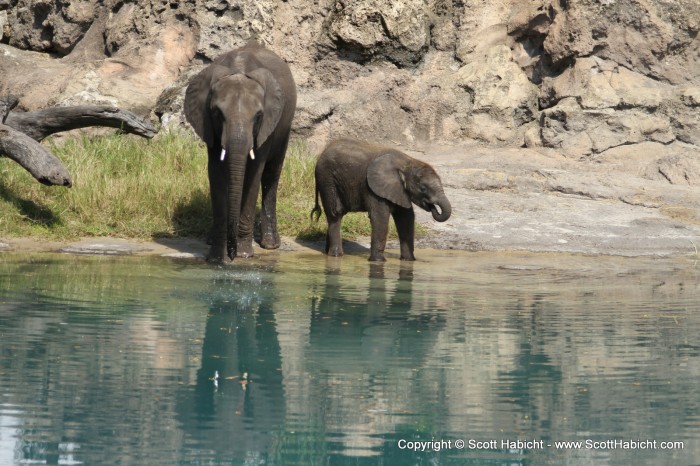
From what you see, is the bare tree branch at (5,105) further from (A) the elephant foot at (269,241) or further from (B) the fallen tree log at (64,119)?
(A) the elephant foot at (269,241)

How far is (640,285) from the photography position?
33.6ft

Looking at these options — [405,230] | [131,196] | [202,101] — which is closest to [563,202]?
[405,230]

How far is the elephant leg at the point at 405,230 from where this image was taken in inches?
473

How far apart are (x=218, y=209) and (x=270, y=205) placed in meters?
1.27

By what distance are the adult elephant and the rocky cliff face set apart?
160 inches

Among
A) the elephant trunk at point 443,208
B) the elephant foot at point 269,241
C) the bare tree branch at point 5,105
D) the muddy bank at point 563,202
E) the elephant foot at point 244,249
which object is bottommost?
the elephant foot at point 269,241

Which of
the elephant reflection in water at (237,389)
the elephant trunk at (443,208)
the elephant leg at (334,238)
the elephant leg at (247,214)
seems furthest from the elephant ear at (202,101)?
the elephant reflection in water at (237,389)

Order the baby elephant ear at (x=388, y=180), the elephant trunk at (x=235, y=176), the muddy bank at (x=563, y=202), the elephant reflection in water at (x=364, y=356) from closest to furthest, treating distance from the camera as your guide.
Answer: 1. the elephant reflection in water at (x=364, y=356)
2. the elephant trunk at (x=235, y=176)
3. the baby elephant ear at (x=388, y=180)
4. the muddy bank at (x=563, y=202)

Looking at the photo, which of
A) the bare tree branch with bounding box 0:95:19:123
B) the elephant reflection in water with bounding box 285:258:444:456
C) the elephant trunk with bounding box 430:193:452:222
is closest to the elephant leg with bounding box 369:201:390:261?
the elephant trunk with bounding box 430:193:452:222

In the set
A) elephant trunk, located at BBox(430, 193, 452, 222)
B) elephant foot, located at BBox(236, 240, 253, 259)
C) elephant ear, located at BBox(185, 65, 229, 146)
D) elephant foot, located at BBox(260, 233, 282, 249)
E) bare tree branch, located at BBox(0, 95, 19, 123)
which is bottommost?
elephant foot, located at BBox(260, 233, 282, 249)

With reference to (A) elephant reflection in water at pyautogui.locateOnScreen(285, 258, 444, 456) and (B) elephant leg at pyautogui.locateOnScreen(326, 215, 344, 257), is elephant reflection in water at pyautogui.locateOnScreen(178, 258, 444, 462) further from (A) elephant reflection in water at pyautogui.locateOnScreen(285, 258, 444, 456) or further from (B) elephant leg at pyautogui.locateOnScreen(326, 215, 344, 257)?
(B) elephant leg at pyautogui.locateOnScreen(326, 215, 344, 257)

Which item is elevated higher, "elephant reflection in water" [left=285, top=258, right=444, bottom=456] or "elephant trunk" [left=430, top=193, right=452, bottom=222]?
"elephant reflection in water" [left=285, top=258, right=444, bottom=456]

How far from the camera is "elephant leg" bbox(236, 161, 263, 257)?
1186 cm

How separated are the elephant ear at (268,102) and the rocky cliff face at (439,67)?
482 cm
